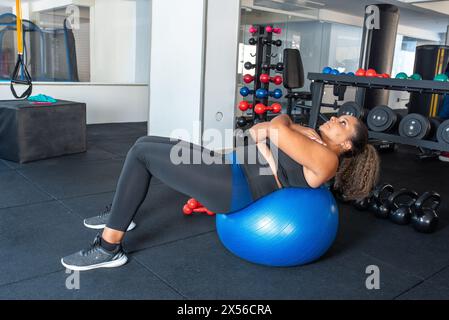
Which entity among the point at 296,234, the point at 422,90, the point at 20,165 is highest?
the point at 422,90

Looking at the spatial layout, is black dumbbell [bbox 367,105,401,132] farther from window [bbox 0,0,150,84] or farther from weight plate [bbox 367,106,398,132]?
window [bbox 0,0,150,84]

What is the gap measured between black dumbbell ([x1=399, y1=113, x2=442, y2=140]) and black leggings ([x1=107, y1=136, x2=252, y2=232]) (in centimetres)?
151

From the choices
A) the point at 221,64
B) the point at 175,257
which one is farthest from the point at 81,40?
the point at 175,257

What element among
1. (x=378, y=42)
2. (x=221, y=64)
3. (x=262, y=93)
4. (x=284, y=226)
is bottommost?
(x=284, y=226)

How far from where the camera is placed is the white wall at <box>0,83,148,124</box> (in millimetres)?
4891

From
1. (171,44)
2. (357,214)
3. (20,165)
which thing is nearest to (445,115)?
(357,214)

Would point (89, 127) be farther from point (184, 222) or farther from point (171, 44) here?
point (184, 222)

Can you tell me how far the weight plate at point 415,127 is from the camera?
2.55m

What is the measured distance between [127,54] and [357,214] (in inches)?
162

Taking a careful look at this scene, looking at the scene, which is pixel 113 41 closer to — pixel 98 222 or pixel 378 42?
pixel 378 42

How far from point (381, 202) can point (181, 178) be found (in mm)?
1352

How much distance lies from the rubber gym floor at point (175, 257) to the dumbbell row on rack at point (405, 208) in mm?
45

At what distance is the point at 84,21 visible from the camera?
518cm

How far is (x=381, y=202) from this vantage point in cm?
238
